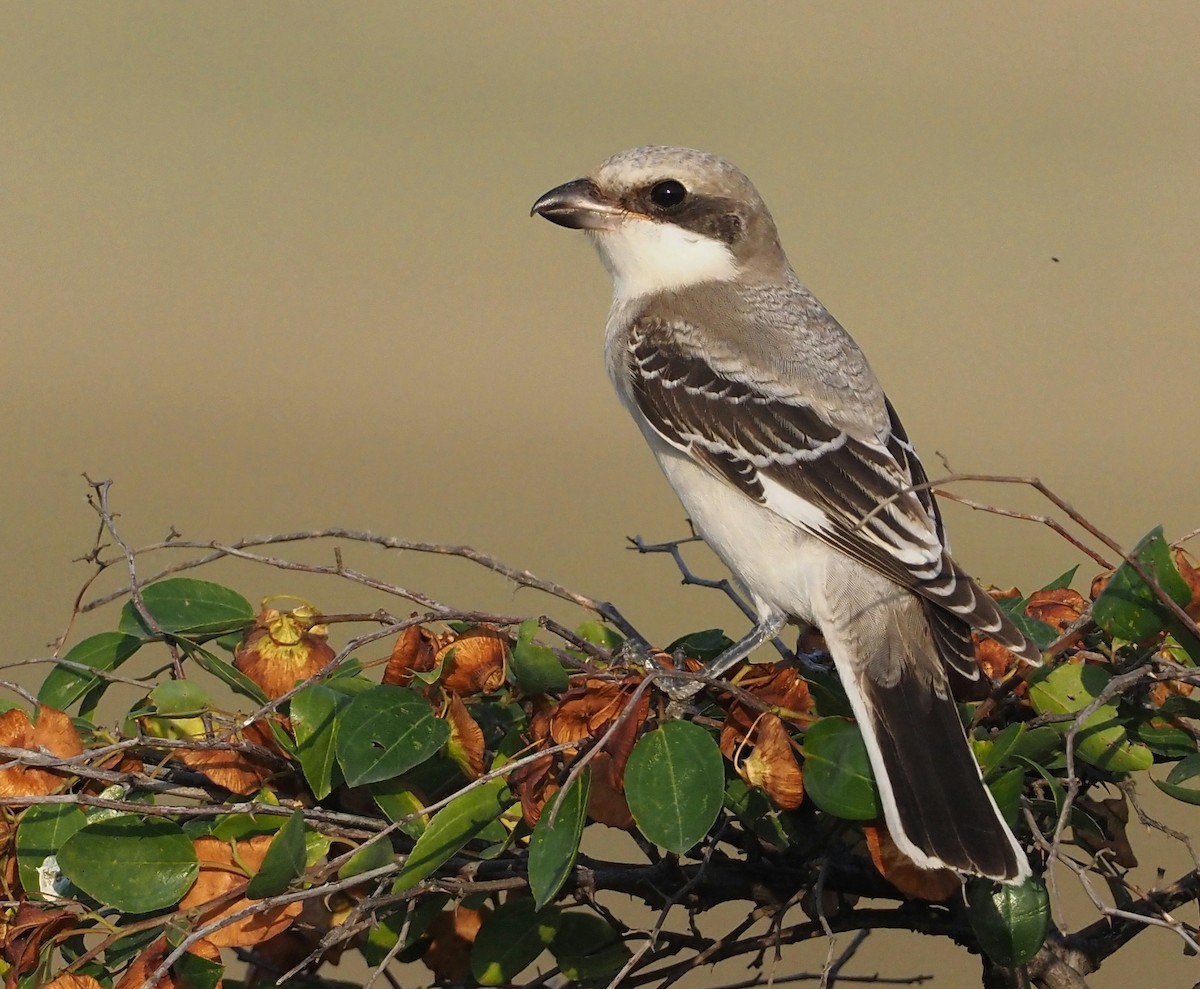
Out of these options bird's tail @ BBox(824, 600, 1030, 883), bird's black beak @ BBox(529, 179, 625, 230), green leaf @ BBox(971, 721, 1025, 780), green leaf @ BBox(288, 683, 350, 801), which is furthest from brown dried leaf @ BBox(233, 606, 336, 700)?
bird's black beak @ BBox(529, 179, 625, 230)

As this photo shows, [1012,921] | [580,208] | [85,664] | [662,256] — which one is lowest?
[1012,921]

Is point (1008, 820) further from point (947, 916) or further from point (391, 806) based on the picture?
point (391, 806)

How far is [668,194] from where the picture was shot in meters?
2.97

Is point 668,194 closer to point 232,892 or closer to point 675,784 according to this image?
point 675,784

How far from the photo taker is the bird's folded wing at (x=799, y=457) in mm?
2178

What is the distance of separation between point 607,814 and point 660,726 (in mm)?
103

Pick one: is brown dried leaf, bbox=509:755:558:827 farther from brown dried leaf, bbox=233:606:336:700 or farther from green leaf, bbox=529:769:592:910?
brown dried leaf, bbox=233:606:336:700

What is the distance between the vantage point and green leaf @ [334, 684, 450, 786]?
1.32m

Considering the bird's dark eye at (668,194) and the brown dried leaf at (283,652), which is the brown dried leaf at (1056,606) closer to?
the brown dried leaf at (283,652)

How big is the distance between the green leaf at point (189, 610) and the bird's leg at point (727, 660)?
1.64 ft

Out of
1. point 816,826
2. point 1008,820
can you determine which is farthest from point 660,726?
point 1008,820

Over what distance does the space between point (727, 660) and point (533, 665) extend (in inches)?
15.8

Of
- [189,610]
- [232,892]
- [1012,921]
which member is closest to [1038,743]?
[1012,921]

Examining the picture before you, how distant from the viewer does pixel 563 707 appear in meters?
1.40
